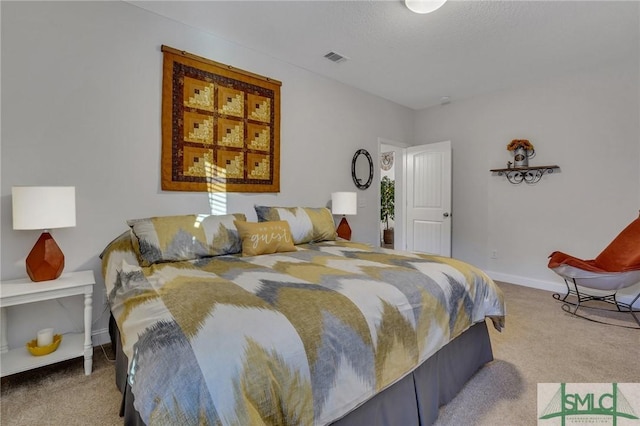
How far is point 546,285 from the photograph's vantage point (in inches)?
152

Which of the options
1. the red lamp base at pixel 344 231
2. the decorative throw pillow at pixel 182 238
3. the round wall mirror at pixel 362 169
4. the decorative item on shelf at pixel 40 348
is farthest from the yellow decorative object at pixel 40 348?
the round wall mirror at pixel 362 169

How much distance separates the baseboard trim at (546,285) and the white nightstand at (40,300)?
4.68 m

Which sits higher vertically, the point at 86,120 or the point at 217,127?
the point at 217,127

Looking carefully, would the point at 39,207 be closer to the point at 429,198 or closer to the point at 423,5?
the point at 423,5

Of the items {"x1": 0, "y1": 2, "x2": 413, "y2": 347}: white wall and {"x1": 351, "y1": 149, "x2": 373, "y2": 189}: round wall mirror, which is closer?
{"x1": 0, "y1": 2, "x2": 413, "y2": 347}: white wall

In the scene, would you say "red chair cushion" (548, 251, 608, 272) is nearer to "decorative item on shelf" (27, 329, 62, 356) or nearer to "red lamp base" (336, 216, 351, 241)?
"red lamp base" (336, 216, 351, 241)

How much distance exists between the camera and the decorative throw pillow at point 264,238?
7.58 ft

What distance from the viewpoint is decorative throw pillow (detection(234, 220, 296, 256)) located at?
2.31m

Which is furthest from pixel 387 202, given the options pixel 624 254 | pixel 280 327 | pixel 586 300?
pixel 280 327

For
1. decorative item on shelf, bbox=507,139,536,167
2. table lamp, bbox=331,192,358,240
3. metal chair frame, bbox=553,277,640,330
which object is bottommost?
metal chair frame, bbox=553,277,640,330

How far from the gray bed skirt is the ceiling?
2.51 m

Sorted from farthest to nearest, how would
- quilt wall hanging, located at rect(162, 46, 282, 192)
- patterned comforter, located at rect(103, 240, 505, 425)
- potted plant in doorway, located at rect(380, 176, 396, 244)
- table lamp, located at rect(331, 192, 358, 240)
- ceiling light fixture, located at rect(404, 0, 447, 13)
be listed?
potted plant in doorway, located at rect(380, 176, 396, 244) → table lamp, located at rect(331, 192, 358, 240) → quilt wall hanging, located at rect(162, 46, 282, 192) → ceiling light fixture, located at rect(404, 0, 447, 13) → patterned comforter, located at rect(103, 240, 505, 425)

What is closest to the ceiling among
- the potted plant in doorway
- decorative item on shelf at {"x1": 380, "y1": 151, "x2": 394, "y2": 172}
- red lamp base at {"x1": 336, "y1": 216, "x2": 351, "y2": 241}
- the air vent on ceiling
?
the air vent on ceiling

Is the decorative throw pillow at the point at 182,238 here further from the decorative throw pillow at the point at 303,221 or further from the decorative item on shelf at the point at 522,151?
the decorative item on shelf at the point at 522,151
